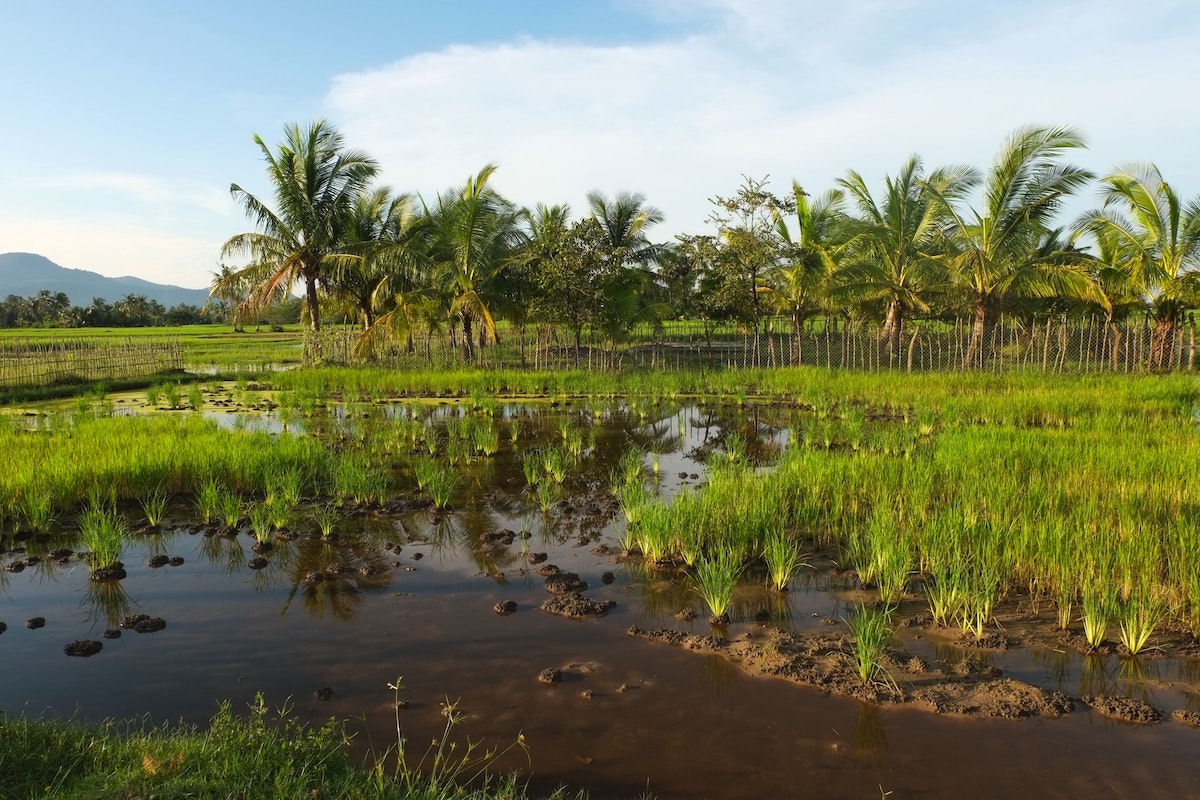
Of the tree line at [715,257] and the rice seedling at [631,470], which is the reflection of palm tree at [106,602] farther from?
the tree line at [715,257]

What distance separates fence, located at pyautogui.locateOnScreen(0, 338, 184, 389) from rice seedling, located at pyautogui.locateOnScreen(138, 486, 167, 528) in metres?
11.8

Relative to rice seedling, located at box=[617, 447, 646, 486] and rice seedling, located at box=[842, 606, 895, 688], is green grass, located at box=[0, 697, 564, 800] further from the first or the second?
rice seedling, located at box=[617, 447, 646, 486]

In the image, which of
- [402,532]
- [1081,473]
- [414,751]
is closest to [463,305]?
[402,532]

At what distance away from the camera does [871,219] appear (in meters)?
22.5

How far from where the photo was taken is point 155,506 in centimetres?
707

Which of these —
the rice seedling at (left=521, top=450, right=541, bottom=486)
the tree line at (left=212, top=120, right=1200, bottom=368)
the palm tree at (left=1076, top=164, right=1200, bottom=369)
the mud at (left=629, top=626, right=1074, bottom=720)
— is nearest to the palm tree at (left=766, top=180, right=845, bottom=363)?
the tree line at (left=212, top=120, right=1200, bottom=368)

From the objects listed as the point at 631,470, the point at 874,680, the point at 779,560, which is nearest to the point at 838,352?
the point at 631,470

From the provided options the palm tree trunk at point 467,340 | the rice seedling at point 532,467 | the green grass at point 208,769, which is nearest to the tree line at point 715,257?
the palm tree trunk at point 467,340

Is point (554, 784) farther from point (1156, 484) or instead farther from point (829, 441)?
point (829, 441)

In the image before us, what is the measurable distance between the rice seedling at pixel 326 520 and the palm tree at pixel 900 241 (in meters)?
16.0

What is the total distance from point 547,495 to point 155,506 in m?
3.59

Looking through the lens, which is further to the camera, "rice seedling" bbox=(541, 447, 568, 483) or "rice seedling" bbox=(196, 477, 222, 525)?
"rice seedling" bbox=(541, 447, 568, 483)

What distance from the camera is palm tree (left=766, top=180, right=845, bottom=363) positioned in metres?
21.3

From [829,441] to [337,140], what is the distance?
16.9 m
